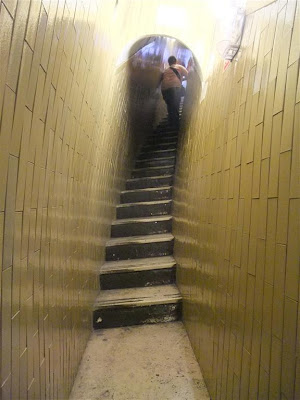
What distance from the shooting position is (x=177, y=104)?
5480 millimetres

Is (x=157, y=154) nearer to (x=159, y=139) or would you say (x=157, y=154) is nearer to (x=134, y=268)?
(x=159, y=139)

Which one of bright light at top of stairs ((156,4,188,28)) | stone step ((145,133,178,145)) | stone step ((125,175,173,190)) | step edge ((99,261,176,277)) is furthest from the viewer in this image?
stone step ((145,133,178,145))

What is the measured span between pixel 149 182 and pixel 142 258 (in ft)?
4.50

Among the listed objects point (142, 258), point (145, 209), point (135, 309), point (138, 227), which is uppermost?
point (145, 209)

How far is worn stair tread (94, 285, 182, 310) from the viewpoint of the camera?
9.02 feet

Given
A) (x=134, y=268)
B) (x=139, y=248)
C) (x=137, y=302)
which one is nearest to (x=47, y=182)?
(x=137, y=302)

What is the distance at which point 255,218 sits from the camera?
1.13 metres

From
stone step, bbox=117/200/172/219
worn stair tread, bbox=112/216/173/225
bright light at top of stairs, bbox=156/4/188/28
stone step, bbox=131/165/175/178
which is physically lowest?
worn stair tread, bbox=112/216/173/225

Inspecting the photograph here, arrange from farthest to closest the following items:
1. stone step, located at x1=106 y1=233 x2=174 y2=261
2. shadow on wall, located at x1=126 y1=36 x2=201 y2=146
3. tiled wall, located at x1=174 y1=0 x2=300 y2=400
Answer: shadow on wall, located at x1=126 y1=36 x2=201 y2=146 < stone step, located at x1=106 y1=233 x2=174 y2=261 < tiled wall, located at x1=174 y1=0 x2=300 y2=400

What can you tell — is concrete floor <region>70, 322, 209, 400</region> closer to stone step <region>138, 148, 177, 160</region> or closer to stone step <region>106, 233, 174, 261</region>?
stone step <region>106, 233, 174, 261</region>

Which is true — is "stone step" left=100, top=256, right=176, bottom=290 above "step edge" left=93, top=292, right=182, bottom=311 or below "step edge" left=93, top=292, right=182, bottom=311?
above

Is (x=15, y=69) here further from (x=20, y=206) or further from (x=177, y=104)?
(x=177, y=104)

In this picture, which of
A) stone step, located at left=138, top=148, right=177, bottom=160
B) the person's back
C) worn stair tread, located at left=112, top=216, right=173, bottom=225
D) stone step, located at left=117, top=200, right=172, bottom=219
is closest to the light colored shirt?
the person's back

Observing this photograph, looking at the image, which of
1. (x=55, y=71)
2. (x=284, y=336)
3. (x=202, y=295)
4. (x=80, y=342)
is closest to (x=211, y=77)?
(x=55, y=71)
